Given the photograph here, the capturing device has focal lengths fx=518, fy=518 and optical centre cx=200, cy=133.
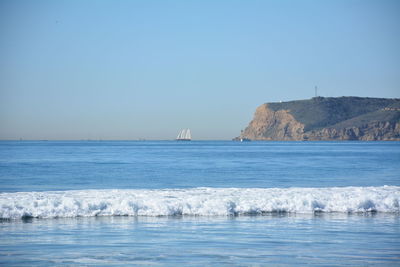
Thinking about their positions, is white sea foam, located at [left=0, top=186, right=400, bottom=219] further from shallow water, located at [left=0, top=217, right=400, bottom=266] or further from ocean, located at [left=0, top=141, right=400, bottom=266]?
shallow water, located at [left=0, top=217, right=400, bottom=266]

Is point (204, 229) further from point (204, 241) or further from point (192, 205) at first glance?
point (192, 205)

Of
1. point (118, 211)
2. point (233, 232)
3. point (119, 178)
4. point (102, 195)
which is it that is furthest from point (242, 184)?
point (233, 232)

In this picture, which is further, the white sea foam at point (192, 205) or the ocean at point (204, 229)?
the white sea foam at point (192, 205)

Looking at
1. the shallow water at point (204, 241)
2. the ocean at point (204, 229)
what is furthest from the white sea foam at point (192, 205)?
the shallow water at point (204, 241)

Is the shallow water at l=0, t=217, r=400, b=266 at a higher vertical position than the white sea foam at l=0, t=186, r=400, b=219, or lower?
lower

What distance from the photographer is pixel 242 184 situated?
32.2 metres

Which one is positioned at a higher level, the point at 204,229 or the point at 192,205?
the point at 192,205

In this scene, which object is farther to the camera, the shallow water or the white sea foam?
the white sea foam

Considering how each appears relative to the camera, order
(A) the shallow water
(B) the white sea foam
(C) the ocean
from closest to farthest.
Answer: (A) the shallow water → (C) the ocean → (B) the white sea foam

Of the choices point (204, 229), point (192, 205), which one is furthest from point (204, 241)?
point (192, 205)

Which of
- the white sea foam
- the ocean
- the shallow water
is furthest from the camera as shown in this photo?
the white sea foam

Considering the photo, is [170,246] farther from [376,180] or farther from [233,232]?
[376,180]

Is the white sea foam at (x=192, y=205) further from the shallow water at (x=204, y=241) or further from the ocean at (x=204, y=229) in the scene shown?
the shallow water at (x=204, y=241)

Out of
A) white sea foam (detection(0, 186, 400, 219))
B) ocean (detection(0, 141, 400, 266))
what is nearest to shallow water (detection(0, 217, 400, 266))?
ocean (detection(0, 141, 400, 266))
